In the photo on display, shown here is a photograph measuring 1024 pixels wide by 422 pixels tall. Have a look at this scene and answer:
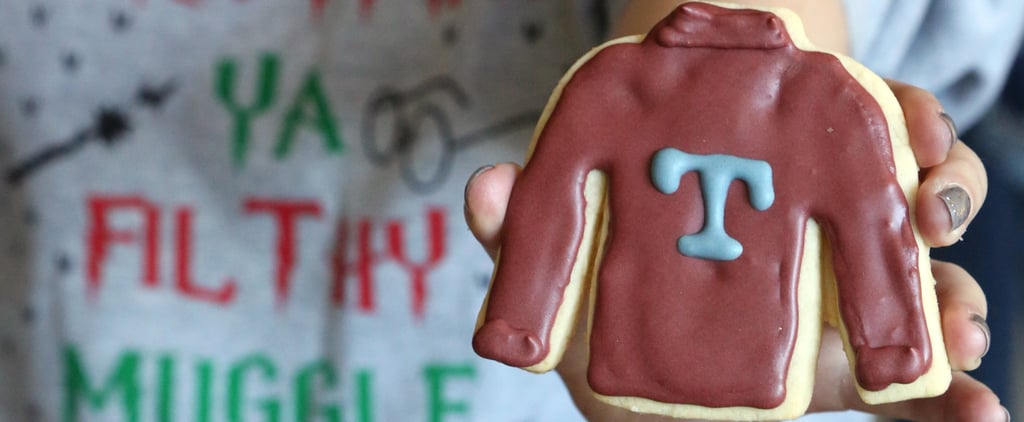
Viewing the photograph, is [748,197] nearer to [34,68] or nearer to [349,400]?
[349,400]

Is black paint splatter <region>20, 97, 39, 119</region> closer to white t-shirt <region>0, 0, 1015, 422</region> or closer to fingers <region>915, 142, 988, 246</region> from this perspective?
white t-shirt <region>0, 0, 1015, 422</region>

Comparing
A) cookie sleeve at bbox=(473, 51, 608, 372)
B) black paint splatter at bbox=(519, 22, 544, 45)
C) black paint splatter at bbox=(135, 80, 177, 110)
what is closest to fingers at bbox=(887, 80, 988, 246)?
cookie sleeve at bbox=(473, 51, 608, 372)

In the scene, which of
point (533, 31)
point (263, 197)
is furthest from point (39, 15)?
point (533, 31)

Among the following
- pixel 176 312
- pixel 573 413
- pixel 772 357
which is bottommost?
pixel 573 413

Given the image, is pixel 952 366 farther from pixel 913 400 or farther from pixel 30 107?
pixel 30 107

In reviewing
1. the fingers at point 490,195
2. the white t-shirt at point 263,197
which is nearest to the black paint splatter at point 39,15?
the white t-shirt at point 263,197

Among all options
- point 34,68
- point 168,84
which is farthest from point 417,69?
point 34,68

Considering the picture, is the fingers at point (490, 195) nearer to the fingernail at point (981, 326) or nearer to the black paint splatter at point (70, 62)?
the fingernail at point (981, 326)
